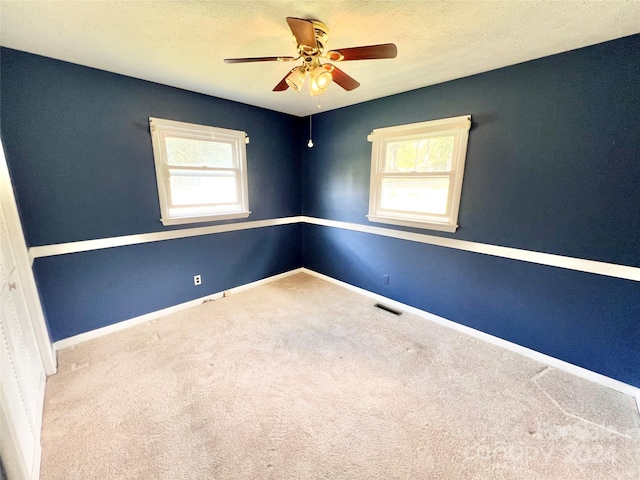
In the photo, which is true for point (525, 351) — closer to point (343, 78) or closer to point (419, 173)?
point (419, 173)

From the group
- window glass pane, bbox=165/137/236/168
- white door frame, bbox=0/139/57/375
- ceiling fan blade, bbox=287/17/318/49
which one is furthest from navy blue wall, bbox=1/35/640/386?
ceiling fan blade, bbox=287/17/318/49

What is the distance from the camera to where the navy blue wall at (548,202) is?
69.4 inches

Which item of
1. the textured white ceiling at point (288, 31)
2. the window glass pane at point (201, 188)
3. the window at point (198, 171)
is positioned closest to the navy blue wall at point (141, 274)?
the window at point (198, 171)

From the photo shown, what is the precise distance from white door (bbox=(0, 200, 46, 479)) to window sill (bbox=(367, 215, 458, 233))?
117 inches

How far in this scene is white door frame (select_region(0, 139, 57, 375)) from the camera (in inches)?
66.1

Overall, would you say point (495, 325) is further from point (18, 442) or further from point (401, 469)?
point (18, 442)

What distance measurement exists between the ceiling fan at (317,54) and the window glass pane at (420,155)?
1245 mm

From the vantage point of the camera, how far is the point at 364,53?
1474 mm

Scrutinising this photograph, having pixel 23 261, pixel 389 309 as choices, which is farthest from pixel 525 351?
pixel 23 261

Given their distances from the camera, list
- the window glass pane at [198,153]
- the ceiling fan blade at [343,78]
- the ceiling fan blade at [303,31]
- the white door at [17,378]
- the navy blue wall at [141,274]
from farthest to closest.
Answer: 1. the window glass pane at [198,153]
2. the navy blue wall at [141,274]
3. the ceiling fan blade at [343,78]
4. the ceiling fan blade at [303,31]
5. the white door at [17,378]

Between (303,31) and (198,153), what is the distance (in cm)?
207

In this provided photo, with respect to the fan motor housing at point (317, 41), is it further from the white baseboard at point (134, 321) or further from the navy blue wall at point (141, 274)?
the white baseboard at point (134, 321)

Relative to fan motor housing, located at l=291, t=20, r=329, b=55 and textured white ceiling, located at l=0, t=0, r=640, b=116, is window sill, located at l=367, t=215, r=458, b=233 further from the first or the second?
fan motor housing, located at l=291, t=20, r=329, b=55

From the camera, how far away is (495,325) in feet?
7.98
